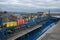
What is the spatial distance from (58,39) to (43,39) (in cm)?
147

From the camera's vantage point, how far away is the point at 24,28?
818 inches

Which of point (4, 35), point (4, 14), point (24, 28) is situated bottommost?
point (24, 28)

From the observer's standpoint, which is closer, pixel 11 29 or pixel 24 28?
pixel 11 29

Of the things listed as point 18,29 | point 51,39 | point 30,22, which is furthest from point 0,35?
point 30,22

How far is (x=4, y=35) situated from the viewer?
493 inches

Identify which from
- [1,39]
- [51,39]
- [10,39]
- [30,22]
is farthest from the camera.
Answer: [30,22]

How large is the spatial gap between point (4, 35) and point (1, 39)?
27.3 inches

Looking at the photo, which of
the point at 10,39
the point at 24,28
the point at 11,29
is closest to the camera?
the point at 10,39

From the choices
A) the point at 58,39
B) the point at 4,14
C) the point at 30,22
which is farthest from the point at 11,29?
the point at 30,22

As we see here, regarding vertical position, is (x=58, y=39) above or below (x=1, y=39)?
below

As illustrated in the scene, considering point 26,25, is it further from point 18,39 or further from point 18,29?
point 18,39

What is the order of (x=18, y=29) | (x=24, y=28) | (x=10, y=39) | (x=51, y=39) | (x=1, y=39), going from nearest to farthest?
(x=1, y=39)
(x=10, y=39)
(x=51, y=39)
(x=18, y=29)
(x=24, y=28)

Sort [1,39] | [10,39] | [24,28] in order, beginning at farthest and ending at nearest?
1. [24,28]
2. [10,39]
3. [1,39]

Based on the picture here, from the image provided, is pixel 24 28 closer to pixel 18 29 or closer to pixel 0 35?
pixel 18 29
